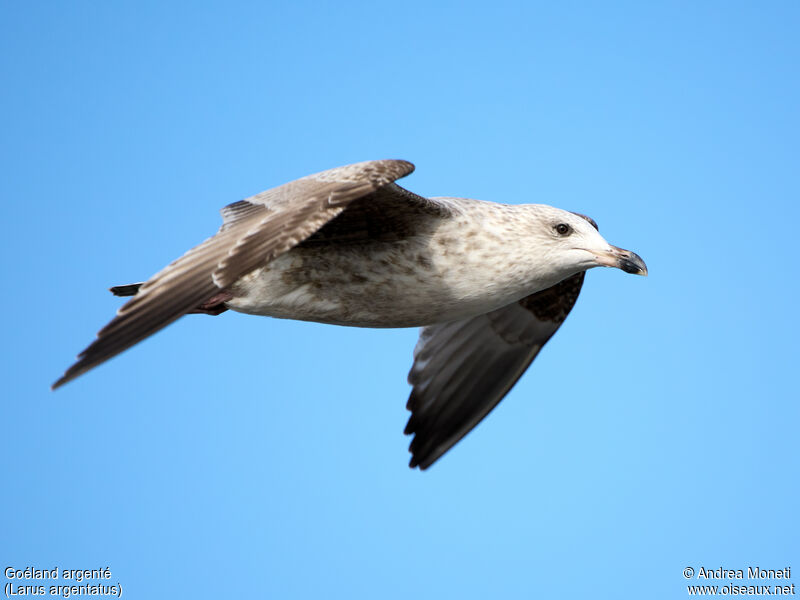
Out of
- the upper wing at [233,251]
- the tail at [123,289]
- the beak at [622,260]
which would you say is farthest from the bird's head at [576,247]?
the tail at [123,289]

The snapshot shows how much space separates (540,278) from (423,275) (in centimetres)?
96

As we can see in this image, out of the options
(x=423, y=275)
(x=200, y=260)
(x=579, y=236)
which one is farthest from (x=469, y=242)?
(x=200, y=260)

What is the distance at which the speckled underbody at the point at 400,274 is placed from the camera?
7785mm

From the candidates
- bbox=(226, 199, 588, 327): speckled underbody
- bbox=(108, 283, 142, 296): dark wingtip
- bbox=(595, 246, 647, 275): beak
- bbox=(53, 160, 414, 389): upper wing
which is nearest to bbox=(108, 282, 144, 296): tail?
bbox=(108, 283, 142, 296): dark wingtip

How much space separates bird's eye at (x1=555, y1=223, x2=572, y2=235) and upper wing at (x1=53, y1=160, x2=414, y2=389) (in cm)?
148

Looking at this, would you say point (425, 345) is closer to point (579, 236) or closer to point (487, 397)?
point (487, 397)

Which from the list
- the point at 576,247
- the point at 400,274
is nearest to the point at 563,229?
the point at 576,247

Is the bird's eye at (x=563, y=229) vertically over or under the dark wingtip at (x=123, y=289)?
under

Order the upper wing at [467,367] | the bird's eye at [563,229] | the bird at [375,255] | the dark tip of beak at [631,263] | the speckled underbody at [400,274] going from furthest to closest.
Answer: the upper wing at [467,367]
the bird's eye at [563,229]
the dark tip of beak at [631,263]
the speckled underbody at [400,274]
the bird at [375,255]

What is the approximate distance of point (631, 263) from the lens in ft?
26.5

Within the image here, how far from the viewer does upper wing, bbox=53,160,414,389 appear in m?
6.32

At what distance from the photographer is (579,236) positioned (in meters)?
8.25

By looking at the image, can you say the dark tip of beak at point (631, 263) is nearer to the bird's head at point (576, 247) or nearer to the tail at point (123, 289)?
the bird's head at point (576, 247)

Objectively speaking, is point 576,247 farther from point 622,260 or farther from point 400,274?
point 400,274
